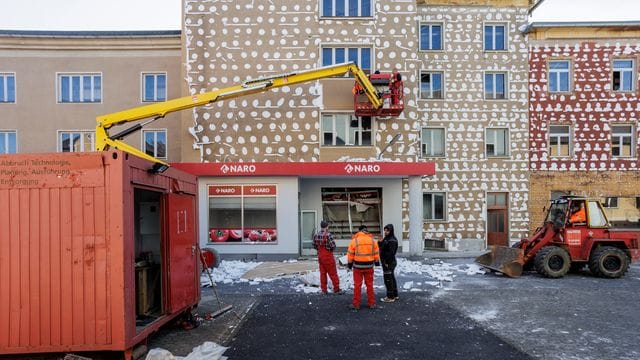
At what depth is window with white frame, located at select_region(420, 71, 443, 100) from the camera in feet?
80.7

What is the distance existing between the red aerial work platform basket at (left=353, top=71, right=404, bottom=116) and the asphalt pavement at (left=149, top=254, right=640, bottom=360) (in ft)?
30.2

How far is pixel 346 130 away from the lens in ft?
69.6

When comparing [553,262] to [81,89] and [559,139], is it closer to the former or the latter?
[559,139]

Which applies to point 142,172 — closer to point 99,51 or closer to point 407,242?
point 407,242

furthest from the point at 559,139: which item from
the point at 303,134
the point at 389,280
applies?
the point at 389,280

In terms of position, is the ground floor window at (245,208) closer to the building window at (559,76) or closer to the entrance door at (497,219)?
the entrance door at (497,219)

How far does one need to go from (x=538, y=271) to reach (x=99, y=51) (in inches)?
868

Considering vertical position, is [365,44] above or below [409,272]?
above

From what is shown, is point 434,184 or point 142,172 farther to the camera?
point 434,184

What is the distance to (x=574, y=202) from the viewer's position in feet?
48.7

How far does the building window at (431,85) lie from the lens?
2461cm

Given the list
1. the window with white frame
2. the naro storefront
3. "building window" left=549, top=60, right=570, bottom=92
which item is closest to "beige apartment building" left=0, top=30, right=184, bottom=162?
the naro storefront

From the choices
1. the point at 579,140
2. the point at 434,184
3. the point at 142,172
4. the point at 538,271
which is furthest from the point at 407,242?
the point at 142,172

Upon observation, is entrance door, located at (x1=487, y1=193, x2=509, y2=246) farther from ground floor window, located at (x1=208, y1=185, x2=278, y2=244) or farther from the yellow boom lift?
ground floor window, located at (x1=208, y1=185, x2=278, y2=244)
